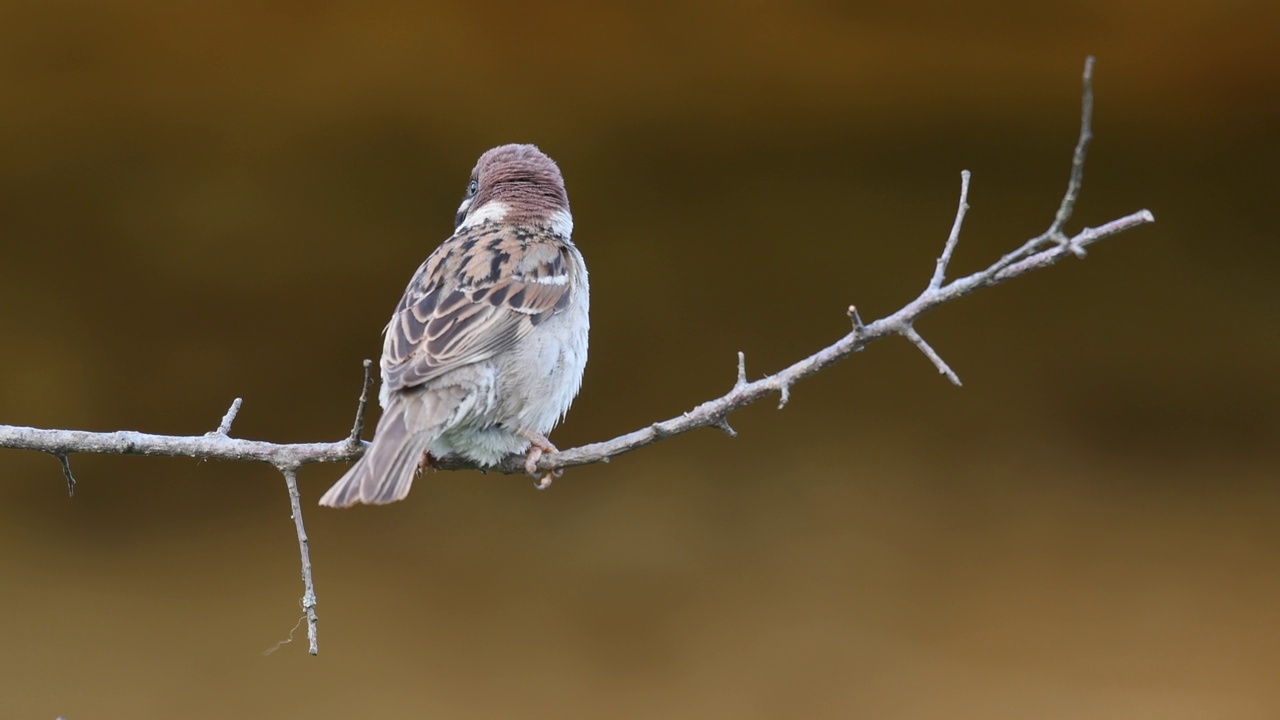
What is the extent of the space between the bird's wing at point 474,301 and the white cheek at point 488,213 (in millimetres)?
228

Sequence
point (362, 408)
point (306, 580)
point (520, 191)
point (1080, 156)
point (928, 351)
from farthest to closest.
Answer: point (520, 191), point (306, 580), point (362, 408), point (928, 351), point (1080, 156)

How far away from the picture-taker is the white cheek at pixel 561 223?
4648 millimetres

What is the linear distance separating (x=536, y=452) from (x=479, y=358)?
12.2 inches

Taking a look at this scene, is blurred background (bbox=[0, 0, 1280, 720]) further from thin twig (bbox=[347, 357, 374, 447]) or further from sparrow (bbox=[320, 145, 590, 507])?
thin twig (bbox=[347, 357, 374, 447])

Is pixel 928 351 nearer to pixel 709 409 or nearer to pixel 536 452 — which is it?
pixel 709 409

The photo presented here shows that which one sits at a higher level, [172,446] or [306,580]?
[172,446]

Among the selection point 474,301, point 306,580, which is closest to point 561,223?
point 474,301

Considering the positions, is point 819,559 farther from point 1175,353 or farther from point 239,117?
point 239,117

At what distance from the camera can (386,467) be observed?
3.28 metres

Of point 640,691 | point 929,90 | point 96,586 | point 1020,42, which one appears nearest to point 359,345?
point 96,586

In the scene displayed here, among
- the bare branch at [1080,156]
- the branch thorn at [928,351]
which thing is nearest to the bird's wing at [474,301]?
the branch thorn at [928,351]

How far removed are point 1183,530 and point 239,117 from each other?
4.69 m

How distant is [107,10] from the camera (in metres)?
5.27

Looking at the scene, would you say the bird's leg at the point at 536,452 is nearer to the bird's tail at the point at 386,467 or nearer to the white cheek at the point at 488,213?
the bird's tail at the point at 386,467
